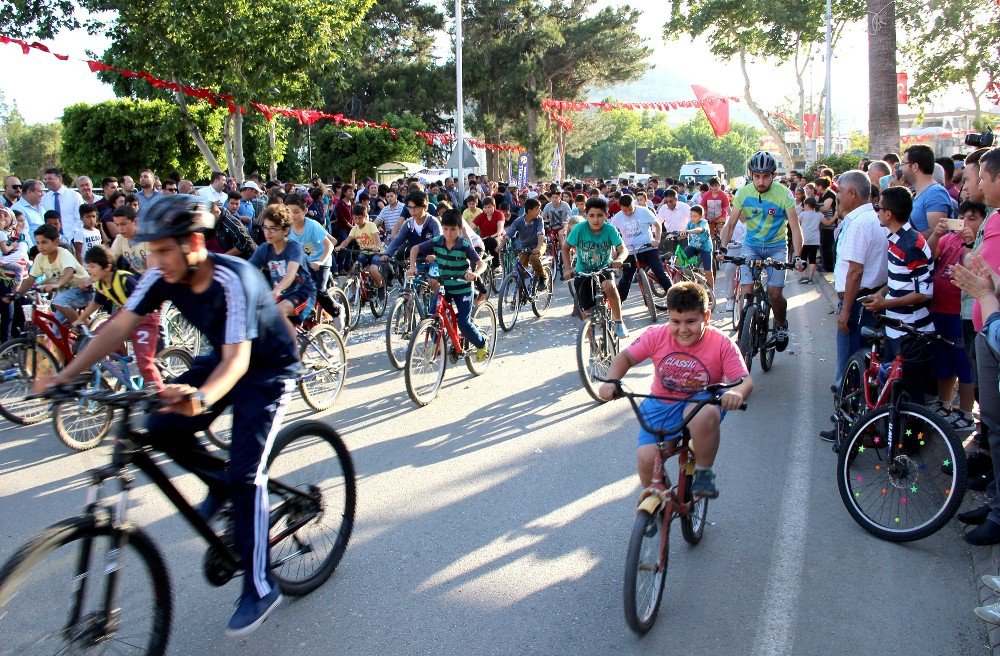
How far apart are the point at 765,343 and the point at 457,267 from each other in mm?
3306

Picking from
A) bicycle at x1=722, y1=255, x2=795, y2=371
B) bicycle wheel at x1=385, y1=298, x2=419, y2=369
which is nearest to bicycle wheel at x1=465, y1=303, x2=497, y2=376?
bicycle wheel at x1=385, y1=298, x2=419, y2=369

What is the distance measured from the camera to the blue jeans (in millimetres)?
6744

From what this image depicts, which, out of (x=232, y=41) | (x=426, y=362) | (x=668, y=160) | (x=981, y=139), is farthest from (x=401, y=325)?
(x=668, y=160)

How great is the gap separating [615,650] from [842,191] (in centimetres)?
468

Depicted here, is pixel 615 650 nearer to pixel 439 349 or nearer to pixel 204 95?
pixel 439 349

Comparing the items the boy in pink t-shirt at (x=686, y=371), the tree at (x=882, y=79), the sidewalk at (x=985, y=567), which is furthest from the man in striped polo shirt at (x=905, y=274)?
the tree at (x=882, y=79)

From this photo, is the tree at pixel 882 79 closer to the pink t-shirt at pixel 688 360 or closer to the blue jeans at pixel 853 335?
Answer: the blue jeans at pixel 853 335

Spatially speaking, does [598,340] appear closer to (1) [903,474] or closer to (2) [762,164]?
(2) [762,164]

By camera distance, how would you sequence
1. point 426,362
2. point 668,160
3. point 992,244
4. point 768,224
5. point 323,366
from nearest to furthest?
point 992,244 → point 323,366 → point 426,362 → point 768,224 → point 668,160

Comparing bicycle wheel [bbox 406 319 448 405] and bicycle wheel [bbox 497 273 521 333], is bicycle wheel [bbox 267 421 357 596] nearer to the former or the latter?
bicycle wheel [bbox 406 319 448 405]

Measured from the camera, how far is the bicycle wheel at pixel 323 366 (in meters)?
7.68

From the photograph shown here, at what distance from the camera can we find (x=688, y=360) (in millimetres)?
4363

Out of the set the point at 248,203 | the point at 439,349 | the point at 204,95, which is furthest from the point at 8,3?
the point at 439,349

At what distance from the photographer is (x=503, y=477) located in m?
5.93
